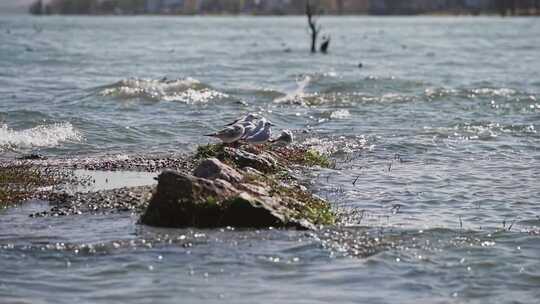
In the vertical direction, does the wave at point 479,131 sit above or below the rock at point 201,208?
below

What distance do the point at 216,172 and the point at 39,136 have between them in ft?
31.5

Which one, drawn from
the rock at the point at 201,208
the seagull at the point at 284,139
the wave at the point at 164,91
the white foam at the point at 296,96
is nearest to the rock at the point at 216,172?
the rock at the point at 201,208

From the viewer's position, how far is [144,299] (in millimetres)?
10594

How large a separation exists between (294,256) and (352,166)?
7.69 m

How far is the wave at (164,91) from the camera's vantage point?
33.1 m

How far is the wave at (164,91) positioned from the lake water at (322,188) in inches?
3.4

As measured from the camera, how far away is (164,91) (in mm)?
34750

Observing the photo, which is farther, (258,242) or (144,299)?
(258,242)

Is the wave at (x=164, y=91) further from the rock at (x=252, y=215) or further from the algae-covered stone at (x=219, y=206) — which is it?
the rock at (x=252, y=215)

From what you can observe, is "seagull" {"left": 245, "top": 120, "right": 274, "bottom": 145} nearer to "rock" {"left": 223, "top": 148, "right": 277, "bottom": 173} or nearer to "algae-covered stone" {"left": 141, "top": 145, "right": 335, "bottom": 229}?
"rock" {"left": 223, "top": 148, "right": 277, "bottom": 173}

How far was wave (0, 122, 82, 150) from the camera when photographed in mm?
21875

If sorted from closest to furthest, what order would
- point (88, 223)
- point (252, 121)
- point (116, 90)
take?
point (88, 223) → point (252, 121) → point (116, 90)

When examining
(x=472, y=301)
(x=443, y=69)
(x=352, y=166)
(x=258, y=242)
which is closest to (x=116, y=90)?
(x=352, y=166)

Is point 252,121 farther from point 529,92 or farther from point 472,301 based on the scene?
point 529,92
